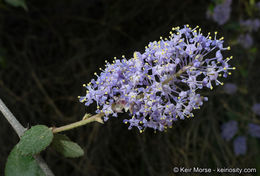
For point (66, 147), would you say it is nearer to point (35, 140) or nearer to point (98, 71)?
point (35, 140)

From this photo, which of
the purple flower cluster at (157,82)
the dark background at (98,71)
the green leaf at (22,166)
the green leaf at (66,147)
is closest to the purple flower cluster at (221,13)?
the dark background at (98,71)

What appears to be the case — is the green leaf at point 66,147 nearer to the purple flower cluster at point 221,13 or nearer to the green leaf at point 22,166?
the green leaf at point 22,166

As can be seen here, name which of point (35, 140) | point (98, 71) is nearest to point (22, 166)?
point (35, 140)

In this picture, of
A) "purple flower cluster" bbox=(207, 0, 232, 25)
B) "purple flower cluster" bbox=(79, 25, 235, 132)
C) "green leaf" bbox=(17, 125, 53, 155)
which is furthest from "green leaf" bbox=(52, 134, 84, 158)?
"purple flower cluster" bbox=(207, 0, 232, 25)

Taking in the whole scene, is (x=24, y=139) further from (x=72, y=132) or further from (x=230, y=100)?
(x=230, y=100)

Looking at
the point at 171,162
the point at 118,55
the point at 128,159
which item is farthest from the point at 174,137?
the point at 118,55
